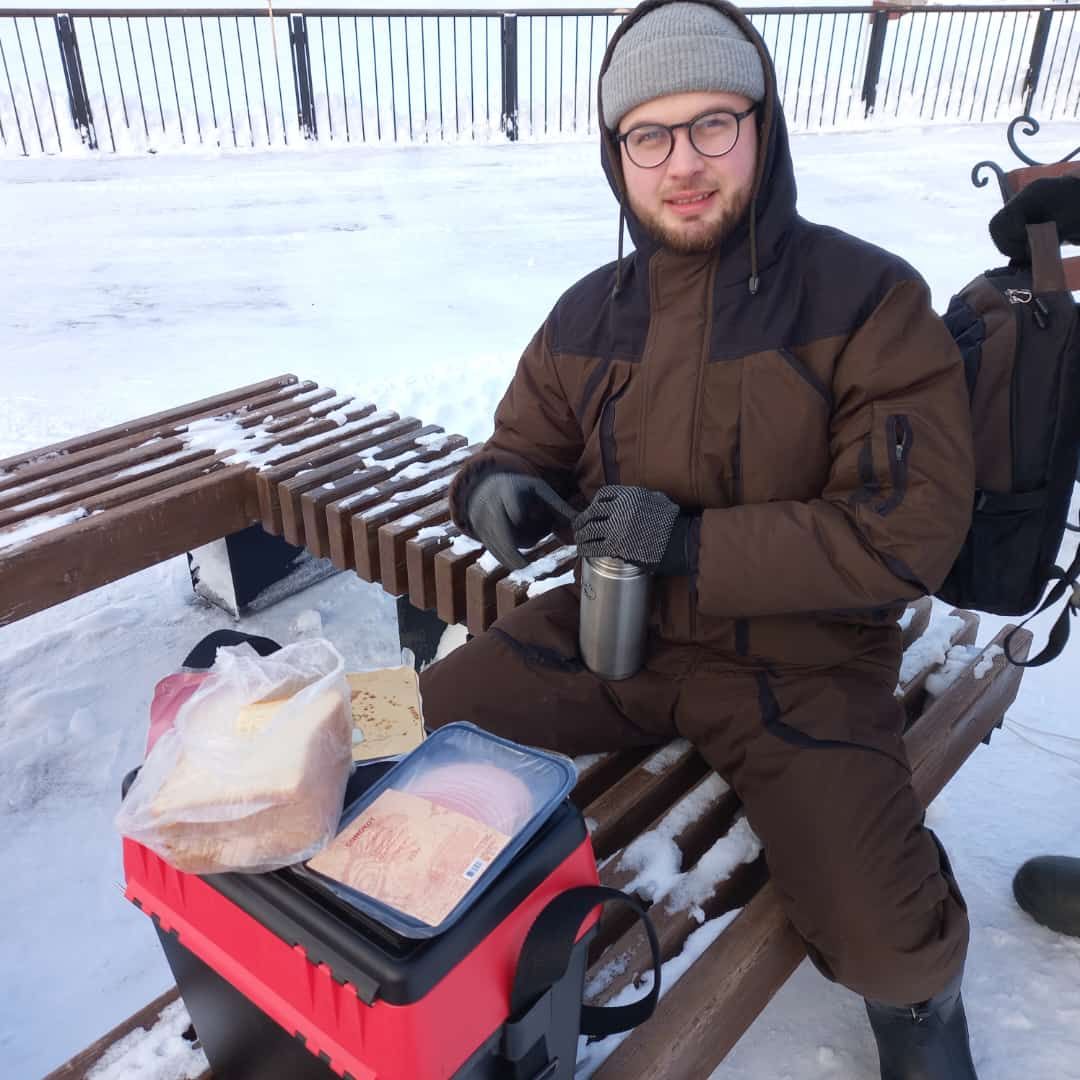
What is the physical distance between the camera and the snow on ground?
2.09m

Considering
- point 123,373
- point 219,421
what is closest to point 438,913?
point 219,421

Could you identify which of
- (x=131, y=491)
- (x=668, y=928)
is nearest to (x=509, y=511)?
(x=668, y=928)

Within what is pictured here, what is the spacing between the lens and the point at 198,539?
121 inches

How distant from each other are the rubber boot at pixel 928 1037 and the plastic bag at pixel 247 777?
3.57 feet

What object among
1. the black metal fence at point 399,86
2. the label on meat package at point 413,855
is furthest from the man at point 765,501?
the black metal fence at point 399,86

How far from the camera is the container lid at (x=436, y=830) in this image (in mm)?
1005

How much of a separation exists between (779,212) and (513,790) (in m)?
1.16

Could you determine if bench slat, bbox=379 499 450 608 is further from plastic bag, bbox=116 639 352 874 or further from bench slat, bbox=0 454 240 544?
plastic bag, bbox=116 639 352 874

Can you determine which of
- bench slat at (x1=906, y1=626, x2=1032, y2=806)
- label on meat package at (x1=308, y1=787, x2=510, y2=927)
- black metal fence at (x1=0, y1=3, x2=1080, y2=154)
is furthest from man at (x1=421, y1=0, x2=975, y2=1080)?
black metal fence at (x1=0, y1=3, x2=1080, y2=154)

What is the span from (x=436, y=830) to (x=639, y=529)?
0.72 meters

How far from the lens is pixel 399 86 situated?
13.9 meters

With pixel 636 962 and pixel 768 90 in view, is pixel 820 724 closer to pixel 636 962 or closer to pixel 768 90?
pixel 636 962

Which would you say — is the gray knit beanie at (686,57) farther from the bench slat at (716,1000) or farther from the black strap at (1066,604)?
the bench slat at (716,1000)

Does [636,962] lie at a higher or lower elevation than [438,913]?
lower
